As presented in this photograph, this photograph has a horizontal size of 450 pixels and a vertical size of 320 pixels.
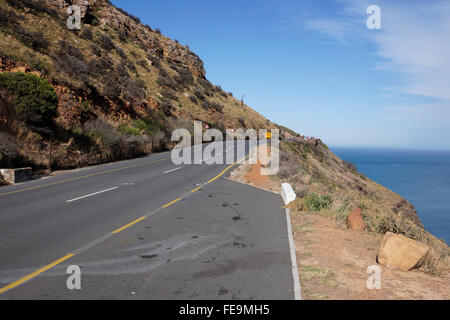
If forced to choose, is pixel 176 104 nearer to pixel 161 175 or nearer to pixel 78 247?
pixel 161 175

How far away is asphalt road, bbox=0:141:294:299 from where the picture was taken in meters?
4.46

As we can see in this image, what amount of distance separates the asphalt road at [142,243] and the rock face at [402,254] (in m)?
1.85

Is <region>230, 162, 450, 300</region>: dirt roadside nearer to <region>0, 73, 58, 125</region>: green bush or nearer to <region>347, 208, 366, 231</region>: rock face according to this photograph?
<region>347, 208, 366, 231</region>: rock face

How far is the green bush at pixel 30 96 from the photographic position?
16047 mm

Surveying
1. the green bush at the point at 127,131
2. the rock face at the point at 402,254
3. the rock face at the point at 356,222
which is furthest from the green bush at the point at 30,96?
the rock face at the point at 402,254

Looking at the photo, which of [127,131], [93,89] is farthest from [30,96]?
[93,89]

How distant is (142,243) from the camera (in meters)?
6.27

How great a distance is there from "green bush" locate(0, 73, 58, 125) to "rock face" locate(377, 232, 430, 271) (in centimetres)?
1713

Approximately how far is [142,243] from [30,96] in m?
14.1

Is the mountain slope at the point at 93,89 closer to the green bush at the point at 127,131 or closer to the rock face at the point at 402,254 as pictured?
the green bush at the point at 127,131

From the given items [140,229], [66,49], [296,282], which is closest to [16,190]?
[140,229]

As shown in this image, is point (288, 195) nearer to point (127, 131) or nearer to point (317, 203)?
point (317, 203)

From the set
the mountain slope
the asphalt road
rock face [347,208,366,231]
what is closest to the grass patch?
the asphalt road

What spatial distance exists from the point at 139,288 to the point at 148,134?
2335cm
